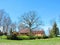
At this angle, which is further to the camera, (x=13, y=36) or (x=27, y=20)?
(x=27, y=20)

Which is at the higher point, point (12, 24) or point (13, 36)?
point (12, 24)

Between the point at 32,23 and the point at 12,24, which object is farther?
the point at 12,24

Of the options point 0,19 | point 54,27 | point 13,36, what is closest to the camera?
point 13,36

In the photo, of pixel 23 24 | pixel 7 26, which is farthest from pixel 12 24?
pixel 23 24

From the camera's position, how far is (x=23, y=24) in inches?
3086

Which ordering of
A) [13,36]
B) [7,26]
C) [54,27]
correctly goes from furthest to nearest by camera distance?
[7,26] < [54,27] < [13,36]

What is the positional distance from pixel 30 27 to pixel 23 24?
3.64 metres

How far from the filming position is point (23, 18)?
7875cm

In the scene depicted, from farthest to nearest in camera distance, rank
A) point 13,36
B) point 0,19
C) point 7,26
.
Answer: point 7,26 → point 0,19 → point 13,36

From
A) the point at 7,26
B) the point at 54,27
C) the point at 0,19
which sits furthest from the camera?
the point at 7,26

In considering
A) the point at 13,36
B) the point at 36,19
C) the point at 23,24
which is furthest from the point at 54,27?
the point at 13,36

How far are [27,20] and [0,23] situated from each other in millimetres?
13891

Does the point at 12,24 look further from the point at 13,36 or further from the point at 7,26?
the point at 13,36

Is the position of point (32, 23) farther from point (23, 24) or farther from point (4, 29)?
point (4, 29)
